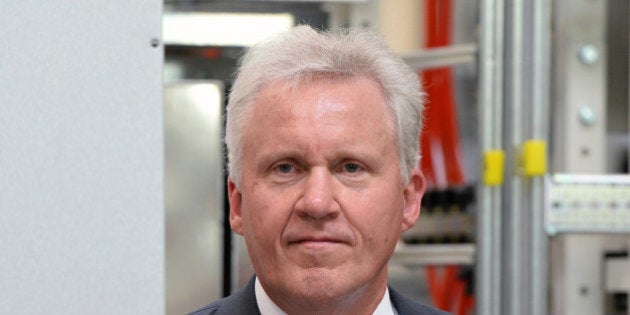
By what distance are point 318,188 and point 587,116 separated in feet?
5.86

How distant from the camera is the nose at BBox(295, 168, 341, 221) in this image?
4.35 feet

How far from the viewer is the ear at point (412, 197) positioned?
1.54 meters

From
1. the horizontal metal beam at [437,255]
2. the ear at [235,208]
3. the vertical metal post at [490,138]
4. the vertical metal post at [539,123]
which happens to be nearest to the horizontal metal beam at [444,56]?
the vertical metal post at [490,138]

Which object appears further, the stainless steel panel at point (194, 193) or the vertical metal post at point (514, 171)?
the stainless steel panel at point (194, 193)

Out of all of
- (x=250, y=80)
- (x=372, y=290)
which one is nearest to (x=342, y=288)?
(x=372, y=290)

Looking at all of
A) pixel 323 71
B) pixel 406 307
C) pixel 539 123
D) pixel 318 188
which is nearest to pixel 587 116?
pixel 539 123

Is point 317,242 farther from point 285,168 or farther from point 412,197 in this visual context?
point 412,197

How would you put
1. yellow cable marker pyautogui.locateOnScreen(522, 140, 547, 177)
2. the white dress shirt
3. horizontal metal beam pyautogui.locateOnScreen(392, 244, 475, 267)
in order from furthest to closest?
1. horizontal metal beam pyautogui.locateOnScreen(392, 244, 475, 267)
2. yellow cable marker pyautogui.locateOnScreen(522, 140, 547, 177)
3. the white dress shirt

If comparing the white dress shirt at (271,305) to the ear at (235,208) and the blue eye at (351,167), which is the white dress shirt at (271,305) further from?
the blue eye at (351,167)

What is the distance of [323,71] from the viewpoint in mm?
1438

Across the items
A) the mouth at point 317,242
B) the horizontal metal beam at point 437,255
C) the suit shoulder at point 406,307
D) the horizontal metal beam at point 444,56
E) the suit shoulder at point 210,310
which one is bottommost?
the horizontal metal beam at point 437,255
